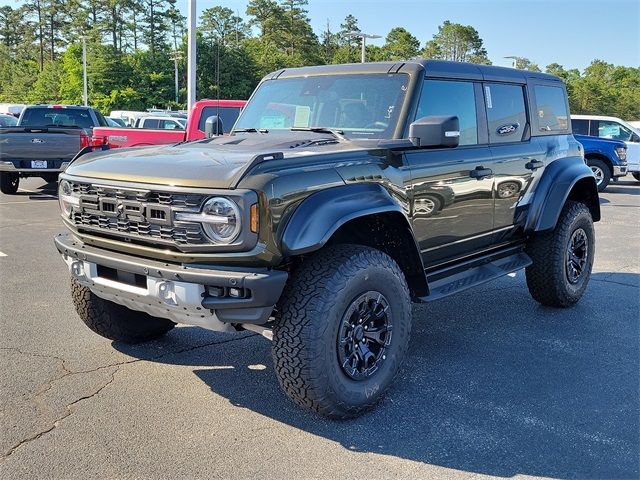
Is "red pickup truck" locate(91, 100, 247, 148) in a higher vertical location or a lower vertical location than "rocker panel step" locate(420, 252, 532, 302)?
higher

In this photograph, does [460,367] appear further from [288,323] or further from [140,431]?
[140,431]

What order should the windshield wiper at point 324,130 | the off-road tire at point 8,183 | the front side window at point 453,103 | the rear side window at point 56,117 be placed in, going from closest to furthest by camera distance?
the windshield wiper at point 324,130
the front side window at point 453,103
the off-road tire at point 8,183
the rear side window at point 56,117

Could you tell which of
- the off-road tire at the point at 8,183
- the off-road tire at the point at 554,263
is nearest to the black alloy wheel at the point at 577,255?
the off-road tire at the point at 554,263

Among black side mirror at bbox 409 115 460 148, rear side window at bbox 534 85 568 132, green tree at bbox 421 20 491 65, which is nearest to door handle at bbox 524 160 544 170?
rear side window at bbox 534 85 568 132

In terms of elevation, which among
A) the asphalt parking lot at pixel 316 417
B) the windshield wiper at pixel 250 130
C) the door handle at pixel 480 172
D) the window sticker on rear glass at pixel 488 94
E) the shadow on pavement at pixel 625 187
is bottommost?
the asphalt parking lot at pixel 316 417

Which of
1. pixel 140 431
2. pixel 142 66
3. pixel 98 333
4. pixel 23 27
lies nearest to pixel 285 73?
pixel 98 333

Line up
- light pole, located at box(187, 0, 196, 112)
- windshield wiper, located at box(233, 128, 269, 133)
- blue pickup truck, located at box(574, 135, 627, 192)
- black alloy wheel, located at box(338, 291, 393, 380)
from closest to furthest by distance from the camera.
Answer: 1. black alloy wheel, located at box(338, 291, 393, 380)
2. windshield wiper, located at box(233, 128, 269, 133)
3. light pole, located at box(187, 0, 196, 112)
4. blue pickup truck, located at box(574, 135, 627, 192)

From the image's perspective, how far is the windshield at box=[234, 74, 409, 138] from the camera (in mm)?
4148

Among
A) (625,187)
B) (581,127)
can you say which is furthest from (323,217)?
(625,187)

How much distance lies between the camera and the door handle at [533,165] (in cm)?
506

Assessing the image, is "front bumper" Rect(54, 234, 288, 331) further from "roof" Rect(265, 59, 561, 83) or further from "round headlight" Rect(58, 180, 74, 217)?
"roof" Rect(265, 59, 561, 83)

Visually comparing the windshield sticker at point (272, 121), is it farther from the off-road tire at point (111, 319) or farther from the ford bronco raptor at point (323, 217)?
the off-road tire at point (111, 319)

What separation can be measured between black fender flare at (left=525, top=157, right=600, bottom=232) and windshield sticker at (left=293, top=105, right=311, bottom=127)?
6.65 feet

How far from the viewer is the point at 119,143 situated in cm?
1125
